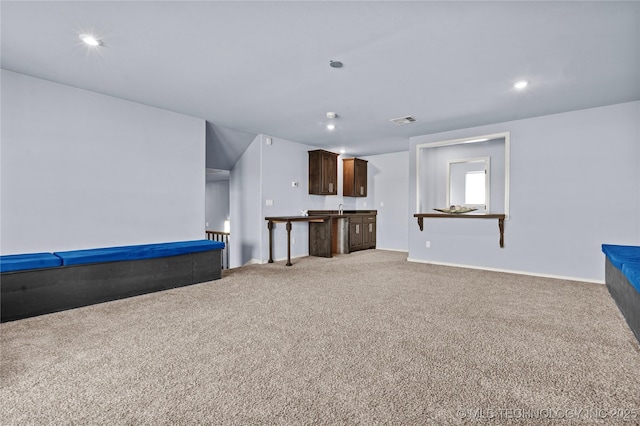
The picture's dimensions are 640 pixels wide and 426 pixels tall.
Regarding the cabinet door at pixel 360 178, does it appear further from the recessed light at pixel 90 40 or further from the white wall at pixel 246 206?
the recessed light at pixel 90 40

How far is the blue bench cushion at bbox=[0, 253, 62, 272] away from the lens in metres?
2.63

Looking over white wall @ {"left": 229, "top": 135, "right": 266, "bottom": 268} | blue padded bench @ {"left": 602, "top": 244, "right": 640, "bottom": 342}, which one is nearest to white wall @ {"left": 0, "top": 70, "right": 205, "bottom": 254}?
white wall @ {"left": 229, "top": 135, "right": 266, "bottom": 268}

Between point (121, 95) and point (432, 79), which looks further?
point (121, 95)

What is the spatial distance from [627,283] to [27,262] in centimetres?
521

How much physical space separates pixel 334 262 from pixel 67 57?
4.51 meters

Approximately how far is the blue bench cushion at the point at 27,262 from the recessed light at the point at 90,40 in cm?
199

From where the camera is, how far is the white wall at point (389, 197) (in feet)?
24.0

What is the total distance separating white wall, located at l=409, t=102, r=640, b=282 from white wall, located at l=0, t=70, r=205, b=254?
15.5 feet

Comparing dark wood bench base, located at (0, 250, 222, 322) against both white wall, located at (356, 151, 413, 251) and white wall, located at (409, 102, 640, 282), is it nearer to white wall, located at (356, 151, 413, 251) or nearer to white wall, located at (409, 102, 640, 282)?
white wall, located at (409, 102, 640, 282)

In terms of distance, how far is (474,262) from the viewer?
5043 mm

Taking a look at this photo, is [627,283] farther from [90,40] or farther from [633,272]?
[90,40]

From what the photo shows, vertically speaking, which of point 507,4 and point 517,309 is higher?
point 507,4

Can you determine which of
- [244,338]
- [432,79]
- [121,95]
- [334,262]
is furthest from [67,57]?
[334,262]

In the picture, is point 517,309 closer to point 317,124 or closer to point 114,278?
point 317,124
